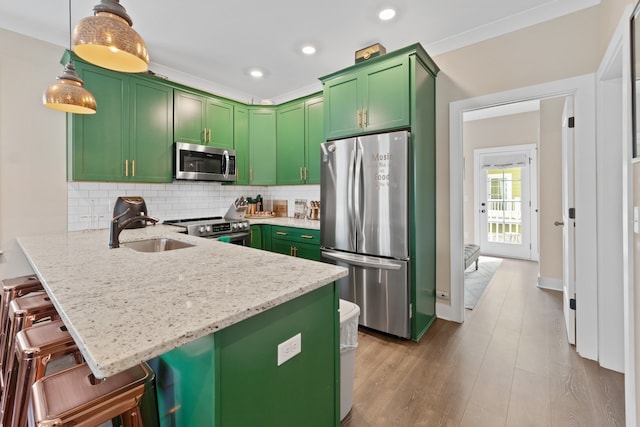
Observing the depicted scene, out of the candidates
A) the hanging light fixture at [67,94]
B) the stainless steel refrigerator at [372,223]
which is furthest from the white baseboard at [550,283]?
the hanging light fixture at [67,94]

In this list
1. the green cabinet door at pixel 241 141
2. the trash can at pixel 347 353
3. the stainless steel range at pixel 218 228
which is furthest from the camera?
the green cabinet door at pixel 241 141

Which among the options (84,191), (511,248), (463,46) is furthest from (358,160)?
(511,248)

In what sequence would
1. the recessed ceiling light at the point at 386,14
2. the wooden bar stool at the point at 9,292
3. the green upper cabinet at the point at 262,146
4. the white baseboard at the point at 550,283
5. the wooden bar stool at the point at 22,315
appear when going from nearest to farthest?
the wooden bar stool at the point at 22,315 < the wooden bar stool at the point at 9,292 < the recessed ceiling light at the point at 386,14 < the white baseboard at the point at 550,283 < the green upper cabinet at the point at 262,146

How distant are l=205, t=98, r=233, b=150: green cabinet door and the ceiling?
0.46 metres

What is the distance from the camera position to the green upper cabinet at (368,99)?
8.05 feet

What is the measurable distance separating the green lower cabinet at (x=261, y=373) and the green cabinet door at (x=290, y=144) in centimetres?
278

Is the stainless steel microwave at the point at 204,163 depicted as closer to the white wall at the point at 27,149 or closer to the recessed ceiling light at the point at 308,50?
the white wall at the point at 27,149

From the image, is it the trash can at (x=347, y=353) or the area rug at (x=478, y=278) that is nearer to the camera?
the trash can at (x=347, y=353)

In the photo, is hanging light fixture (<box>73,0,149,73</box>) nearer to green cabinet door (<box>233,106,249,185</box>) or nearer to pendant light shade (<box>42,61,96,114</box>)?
pendant light shade (<box>42,61,96,114</box>)

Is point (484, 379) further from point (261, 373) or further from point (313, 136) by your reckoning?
point (313, 136)

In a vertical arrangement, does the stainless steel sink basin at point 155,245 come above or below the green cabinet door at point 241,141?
below

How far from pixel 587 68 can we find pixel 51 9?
4183mm

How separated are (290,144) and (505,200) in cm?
454

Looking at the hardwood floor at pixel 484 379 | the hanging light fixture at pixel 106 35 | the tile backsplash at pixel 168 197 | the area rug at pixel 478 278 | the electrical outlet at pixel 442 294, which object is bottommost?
the hardwood floor at pixel 484 379
